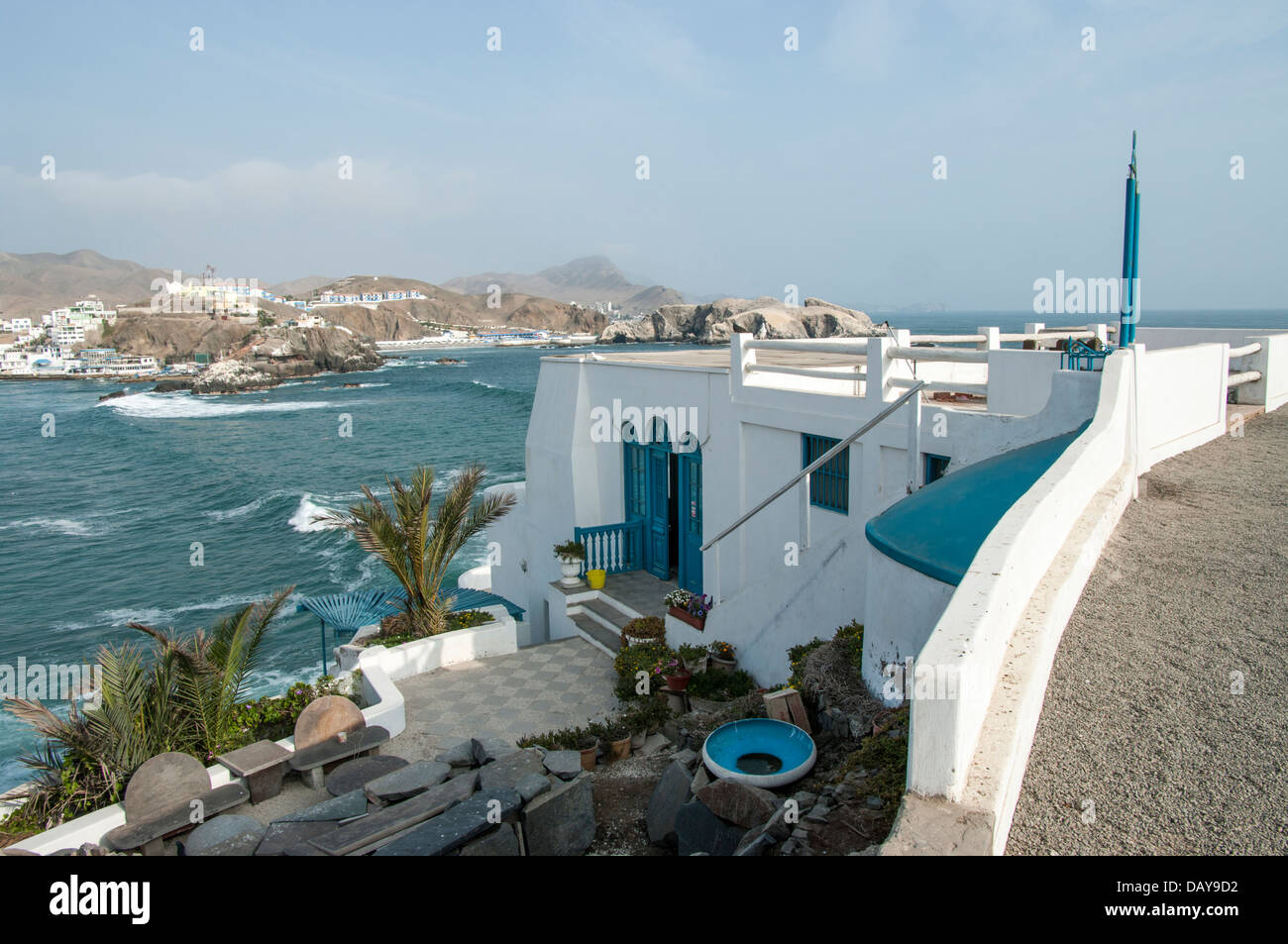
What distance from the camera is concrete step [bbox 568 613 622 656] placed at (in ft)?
40.4

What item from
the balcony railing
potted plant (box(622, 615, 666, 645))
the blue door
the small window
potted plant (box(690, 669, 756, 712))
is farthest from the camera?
the balcony railing

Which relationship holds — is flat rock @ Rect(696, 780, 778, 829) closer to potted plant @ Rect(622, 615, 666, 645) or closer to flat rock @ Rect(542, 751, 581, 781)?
flat rock @ Rect(542, 751, 581, 781)

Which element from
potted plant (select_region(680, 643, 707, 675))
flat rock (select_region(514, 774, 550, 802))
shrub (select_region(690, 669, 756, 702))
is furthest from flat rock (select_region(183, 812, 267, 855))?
potted plant (select_region(680, 643, 707, 675))

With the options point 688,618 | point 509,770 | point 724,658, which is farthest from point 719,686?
point 509,770

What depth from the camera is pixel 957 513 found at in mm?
6020

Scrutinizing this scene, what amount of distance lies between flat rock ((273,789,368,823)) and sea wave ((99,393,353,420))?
70.4 meters

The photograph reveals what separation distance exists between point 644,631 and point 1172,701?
809 cm

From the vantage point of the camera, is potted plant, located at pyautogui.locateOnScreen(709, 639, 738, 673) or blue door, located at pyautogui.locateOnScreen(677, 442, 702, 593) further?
blue door, located at pyautogui.locateOnScreen(677, 442, 702, 593)

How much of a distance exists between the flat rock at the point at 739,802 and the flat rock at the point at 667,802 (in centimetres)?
72

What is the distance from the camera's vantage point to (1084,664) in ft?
14.3

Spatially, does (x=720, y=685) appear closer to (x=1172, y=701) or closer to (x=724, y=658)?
(x=724, y=658)
